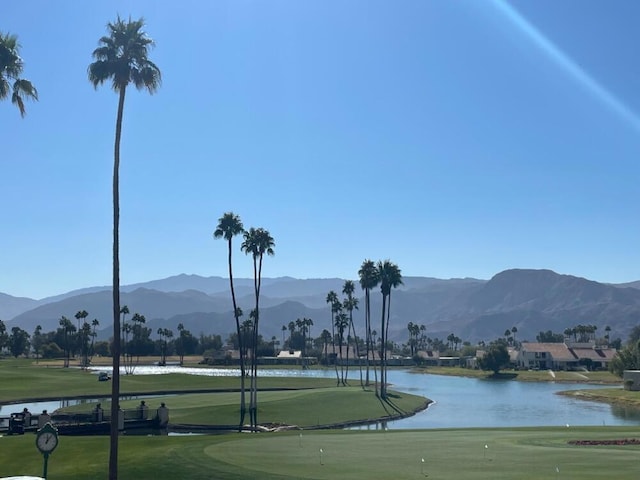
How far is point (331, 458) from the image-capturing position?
115 ft

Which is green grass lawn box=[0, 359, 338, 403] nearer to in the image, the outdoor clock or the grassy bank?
the grassy bank

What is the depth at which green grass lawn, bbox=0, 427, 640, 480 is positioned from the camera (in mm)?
30405

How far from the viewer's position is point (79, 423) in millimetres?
57438

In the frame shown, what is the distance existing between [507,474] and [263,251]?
58417mm

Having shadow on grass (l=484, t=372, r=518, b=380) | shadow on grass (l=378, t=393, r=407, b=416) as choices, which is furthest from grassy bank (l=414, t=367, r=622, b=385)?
shadow on grass (l=378, t=393, r=407, b=416)

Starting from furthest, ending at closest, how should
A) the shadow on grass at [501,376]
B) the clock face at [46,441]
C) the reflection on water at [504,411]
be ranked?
1. the shadow on grass at [501,376]
2. the reflection on water at [504,411]
3. the clock face at [46,441]

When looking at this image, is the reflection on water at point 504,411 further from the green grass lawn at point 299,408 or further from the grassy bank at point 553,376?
the grassy bank at point 553,376

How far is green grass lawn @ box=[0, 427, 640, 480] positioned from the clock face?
1006cm

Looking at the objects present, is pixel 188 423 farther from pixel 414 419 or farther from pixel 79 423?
pixel 414 419

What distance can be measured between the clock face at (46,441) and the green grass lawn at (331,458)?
10059 mm

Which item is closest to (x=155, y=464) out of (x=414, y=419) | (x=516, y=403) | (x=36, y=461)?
(x=36, y=461)

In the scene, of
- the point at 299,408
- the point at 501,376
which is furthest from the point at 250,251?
the point at 501,376

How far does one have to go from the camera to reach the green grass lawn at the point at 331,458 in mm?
30405

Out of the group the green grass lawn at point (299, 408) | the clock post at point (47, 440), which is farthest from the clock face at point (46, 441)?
the green grass lawn at point (299, 408)
